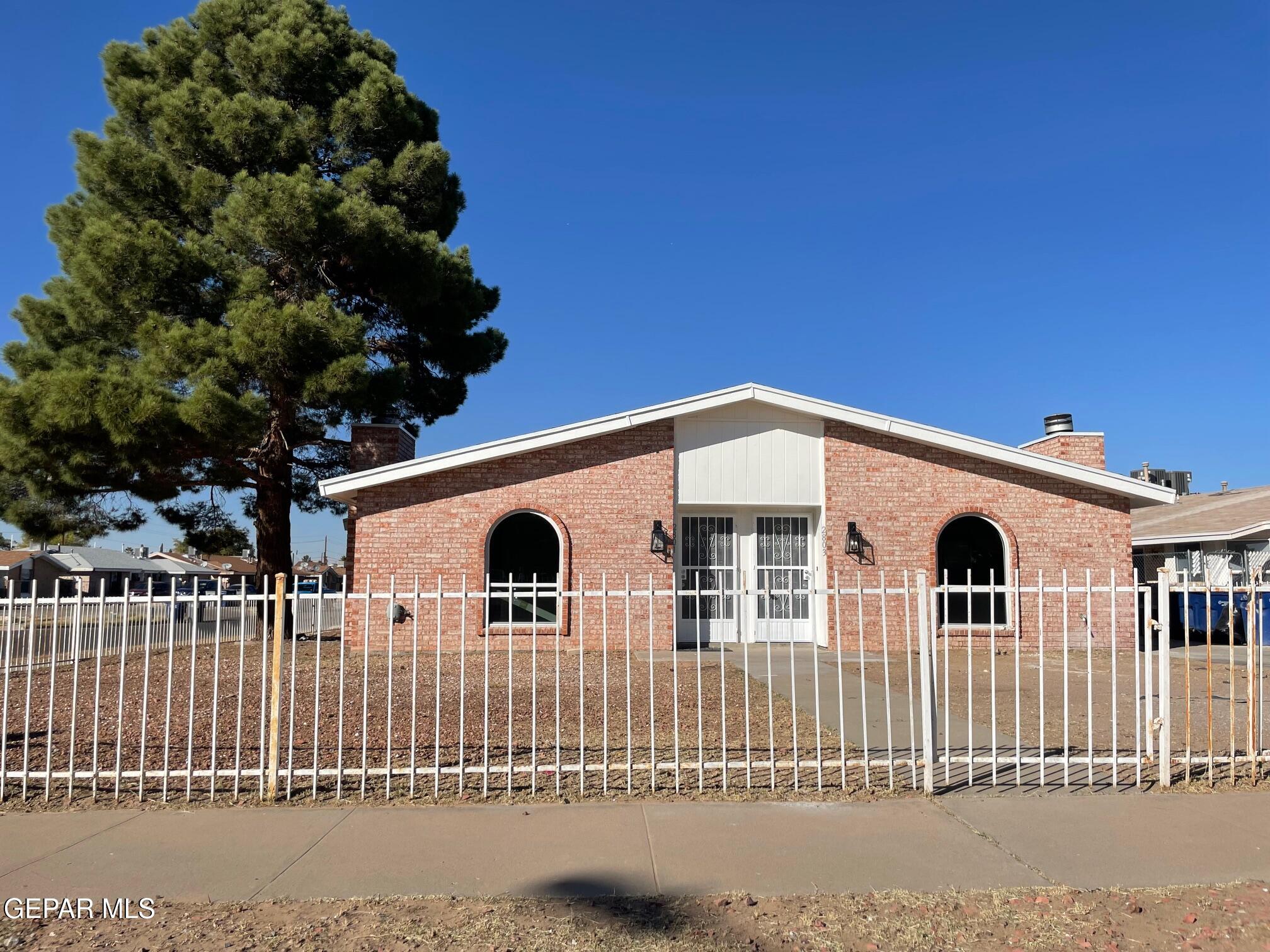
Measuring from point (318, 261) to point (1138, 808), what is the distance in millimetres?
16788

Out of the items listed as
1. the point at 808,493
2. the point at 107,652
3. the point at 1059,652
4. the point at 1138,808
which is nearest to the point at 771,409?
the point at 808,493

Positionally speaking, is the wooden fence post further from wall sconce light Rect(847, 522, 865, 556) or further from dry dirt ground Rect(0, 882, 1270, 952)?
wall sconce light Rect(847, 522, 865, 556)

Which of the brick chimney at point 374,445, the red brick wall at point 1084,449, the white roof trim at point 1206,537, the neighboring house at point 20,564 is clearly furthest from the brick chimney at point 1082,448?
the neighboring house at point 20,564

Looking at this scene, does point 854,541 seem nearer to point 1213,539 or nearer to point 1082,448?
point 1082,448

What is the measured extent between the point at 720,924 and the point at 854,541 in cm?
1069

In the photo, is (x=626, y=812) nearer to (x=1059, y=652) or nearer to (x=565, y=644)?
(x=565, y=644)

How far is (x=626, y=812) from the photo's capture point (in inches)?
206

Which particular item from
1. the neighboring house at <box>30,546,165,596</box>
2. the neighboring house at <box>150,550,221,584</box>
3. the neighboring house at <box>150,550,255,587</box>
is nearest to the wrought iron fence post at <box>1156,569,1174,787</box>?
the neighboring house at <box>30,546,165,596</box>

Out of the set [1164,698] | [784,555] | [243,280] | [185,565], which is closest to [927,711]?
[1164,698]

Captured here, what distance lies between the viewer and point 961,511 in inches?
556

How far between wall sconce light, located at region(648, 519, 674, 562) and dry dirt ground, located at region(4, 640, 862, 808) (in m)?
2.10

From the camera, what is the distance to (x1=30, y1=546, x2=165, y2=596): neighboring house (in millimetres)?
49934

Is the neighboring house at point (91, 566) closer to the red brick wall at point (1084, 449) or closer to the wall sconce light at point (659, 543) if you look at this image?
the wall sconce light at point (659, 543)

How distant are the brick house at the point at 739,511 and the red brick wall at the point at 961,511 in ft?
0.08
